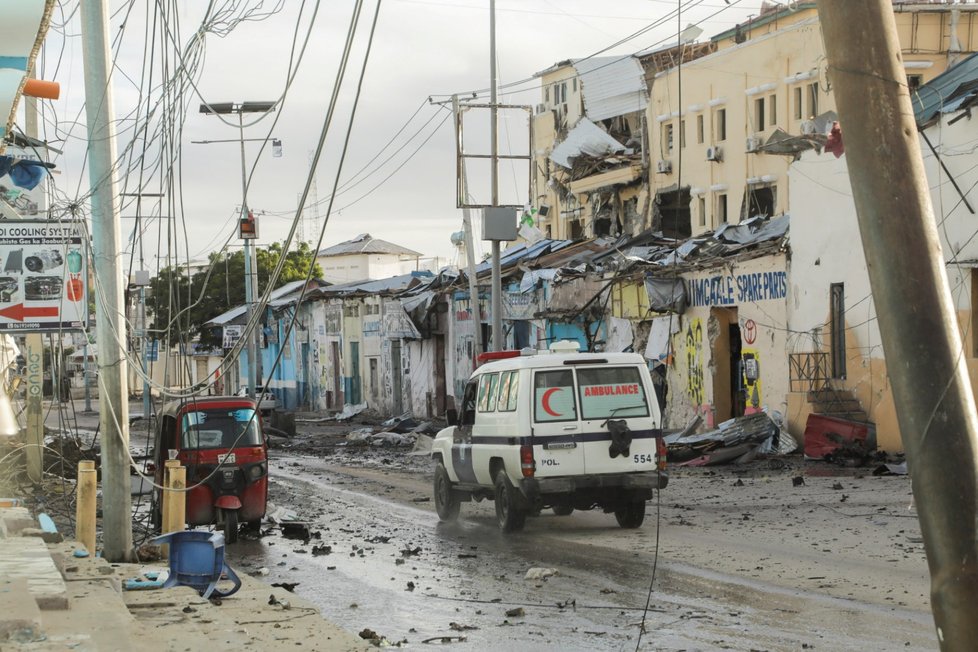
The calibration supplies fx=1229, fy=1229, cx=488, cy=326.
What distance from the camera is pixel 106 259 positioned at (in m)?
11.9

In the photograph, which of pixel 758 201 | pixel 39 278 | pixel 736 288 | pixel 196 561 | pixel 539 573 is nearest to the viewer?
pixel 196 561

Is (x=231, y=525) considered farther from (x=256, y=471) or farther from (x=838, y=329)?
(x=838, y=329)

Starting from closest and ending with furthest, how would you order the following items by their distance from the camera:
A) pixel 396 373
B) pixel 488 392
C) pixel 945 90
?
pixel 488 392 < pixel 945 90 < pixel 396 373

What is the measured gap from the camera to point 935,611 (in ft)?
16.3

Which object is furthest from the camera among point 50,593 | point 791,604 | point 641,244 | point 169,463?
point 641,244

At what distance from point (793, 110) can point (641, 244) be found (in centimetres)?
973

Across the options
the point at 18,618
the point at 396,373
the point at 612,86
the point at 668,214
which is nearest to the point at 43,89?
the point at 18,618

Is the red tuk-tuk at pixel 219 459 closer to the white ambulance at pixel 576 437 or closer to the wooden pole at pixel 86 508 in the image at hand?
the wooden pole at pixel 86 508

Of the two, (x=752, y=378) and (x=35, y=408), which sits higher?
(x=752, y=378)

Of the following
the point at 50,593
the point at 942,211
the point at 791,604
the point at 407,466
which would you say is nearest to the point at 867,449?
the point at 942,211

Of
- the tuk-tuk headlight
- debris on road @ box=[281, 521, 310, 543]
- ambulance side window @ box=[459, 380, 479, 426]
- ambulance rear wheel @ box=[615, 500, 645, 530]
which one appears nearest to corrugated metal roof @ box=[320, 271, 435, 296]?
ambulance side window @ box=[459, 380, 479, 426]

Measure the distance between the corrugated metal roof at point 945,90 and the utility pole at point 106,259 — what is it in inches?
497

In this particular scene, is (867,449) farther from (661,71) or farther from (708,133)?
(661,71)

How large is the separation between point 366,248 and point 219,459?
85768 millimetres
